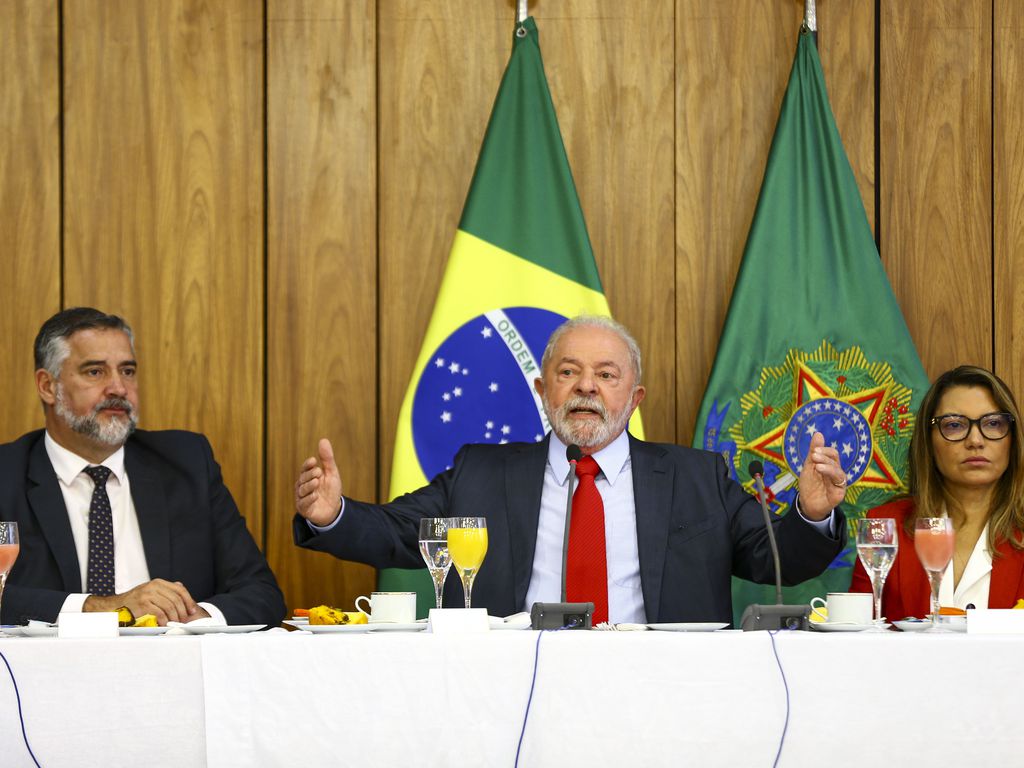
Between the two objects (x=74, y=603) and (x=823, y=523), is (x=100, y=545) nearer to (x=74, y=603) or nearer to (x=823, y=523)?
(x=74, y=603)

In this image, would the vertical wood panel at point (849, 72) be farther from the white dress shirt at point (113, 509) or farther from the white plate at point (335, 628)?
the white plate at point (335, 628)

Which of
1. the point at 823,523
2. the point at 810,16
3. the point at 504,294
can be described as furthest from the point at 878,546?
the point at 810,16

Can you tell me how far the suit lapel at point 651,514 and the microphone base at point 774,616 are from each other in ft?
3.13

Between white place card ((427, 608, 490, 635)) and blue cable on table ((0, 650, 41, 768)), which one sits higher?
white place card ((427, 608, 490, 635))

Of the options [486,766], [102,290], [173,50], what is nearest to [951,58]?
[173,50]

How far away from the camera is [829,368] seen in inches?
152

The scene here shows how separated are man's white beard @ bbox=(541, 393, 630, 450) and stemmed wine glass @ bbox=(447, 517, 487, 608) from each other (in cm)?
102

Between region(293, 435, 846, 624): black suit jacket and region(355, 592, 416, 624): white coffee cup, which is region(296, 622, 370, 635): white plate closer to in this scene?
region(355, 592, 416, 624): white coffee cup

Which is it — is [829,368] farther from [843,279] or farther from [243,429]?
[243,429]

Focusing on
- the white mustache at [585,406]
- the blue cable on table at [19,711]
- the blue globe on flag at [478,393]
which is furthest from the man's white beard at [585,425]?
the blue cable on table at [19,711]

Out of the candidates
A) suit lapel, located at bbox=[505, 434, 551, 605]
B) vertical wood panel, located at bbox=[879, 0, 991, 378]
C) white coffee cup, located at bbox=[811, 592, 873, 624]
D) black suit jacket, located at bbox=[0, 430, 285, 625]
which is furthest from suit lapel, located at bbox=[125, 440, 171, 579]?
vertical wood panel, located at bbox=[879, 0, 991, 378]

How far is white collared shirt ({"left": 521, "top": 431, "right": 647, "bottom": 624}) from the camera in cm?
317

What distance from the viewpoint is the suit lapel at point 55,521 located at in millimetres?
3371

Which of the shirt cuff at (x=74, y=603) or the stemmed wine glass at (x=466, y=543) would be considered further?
the shirt cuff at (x=74, y=603)
